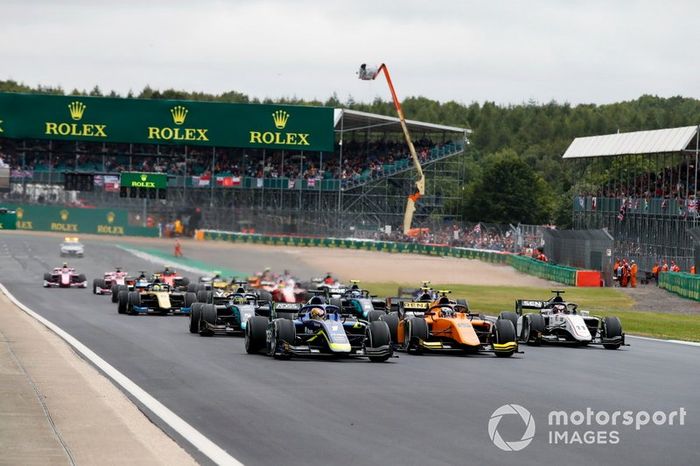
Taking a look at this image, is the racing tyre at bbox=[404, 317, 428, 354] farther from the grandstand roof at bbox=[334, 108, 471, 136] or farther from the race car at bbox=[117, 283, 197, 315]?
the grandstand roof at bbox=[334, 108, 471, 136]

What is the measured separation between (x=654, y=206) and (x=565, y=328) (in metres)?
46.3

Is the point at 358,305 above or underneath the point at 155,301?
above

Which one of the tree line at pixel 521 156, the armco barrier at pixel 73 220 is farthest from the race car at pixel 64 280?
the tree line at pixel 521 156

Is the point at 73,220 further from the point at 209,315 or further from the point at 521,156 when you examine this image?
the point at 521,156

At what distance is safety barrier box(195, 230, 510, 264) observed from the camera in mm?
85500

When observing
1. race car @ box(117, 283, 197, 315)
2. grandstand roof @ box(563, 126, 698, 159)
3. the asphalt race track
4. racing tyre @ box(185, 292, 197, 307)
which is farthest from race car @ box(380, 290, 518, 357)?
grandstand roof @ box(563, 126, 698, 159)

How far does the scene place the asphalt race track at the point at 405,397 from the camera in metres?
13.6

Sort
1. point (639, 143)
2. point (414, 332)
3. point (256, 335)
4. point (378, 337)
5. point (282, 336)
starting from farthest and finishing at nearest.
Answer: point (639, 143) < point (414, 332) < point (256, 335) < point (378, 337) < point (282, 336)

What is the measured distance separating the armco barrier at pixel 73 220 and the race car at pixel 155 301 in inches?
1857

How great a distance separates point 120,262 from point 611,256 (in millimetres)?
30389

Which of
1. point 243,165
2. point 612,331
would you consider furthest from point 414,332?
point 243,165

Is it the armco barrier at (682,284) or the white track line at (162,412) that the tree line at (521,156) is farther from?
the white track line at (162,412)

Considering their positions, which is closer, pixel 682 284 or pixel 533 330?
pixel 533 330

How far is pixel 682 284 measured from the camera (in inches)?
2274
